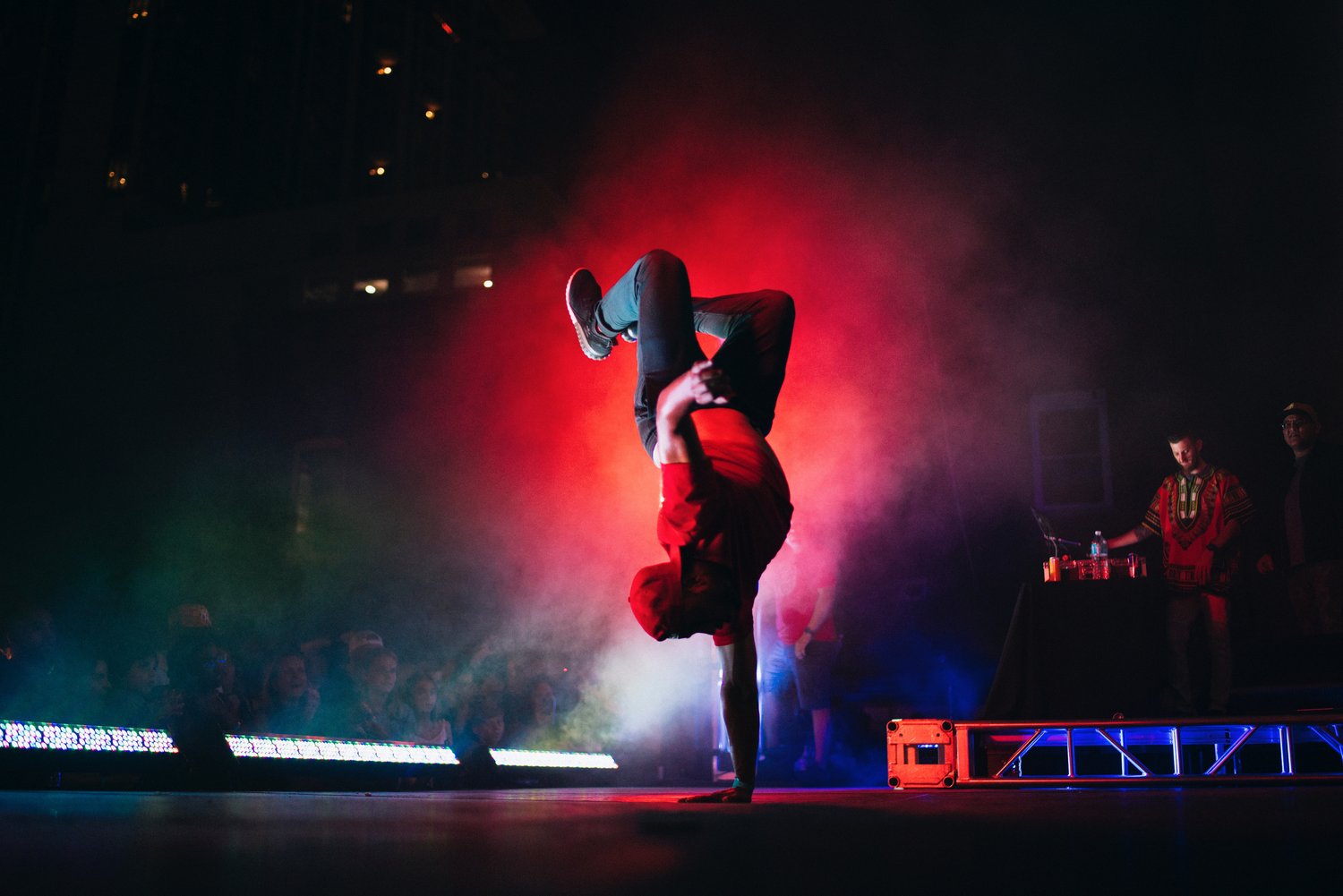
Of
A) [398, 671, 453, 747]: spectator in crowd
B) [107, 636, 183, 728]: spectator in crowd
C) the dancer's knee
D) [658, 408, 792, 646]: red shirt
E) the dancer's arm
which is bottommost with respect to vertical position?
[398, 671, 453, 747]: spectator in crowd

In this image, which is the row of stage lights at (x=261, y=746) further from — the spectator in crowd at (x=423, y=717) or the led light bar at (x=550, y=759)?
the spectator in crowd at (x=423, y=717)

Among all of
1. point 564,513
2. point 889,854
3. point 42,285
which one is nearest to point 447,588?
point 564,513

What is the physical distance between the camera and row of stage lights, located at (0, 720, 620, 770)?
3.51m

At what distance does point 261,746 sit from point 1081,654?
3696 mm

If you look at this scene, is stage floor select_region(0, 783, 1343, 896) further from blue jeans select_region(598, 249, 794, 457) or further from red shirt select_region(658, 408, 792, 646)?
blue jeans select_region(598, 249, 794, 457)

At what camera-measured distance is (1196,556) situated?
4781 millimetres

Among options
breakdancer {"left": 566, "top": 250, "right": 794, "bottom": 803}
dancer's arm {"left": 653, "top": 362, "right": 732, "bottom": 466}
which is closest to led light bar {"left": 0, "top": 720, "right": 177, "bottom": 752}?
breakdancer {"left": 566, "top": 250, "right": 794, "bottom": 803}

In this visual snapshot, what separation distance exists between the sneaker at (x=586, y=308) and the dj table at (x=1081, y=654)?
245 centimetres

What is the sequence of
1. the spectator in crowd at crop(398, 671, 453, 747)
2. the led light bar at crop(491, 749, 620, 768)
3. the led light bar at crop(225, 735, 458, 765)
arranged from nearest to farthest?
the led light bar at crop(225, 735, 458, 765), the led light bar at crop(491, 749, 620, 768), the spectator in crowd at crop(398, 671, 453, 747)

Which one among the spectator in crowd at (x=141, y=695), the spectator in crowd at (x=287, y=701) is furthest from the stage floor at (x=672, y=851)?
the spectator in crowd at (x=287, y=701)

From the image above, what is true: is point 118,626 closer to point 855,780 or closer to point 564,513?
point 564,513

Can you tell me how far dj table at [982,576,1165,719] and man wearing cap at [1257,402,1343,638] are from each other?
3.23 feet

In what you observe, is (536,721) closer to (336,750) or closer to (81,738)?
(336,750)

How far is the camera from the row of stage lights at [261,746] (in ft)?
11.5
